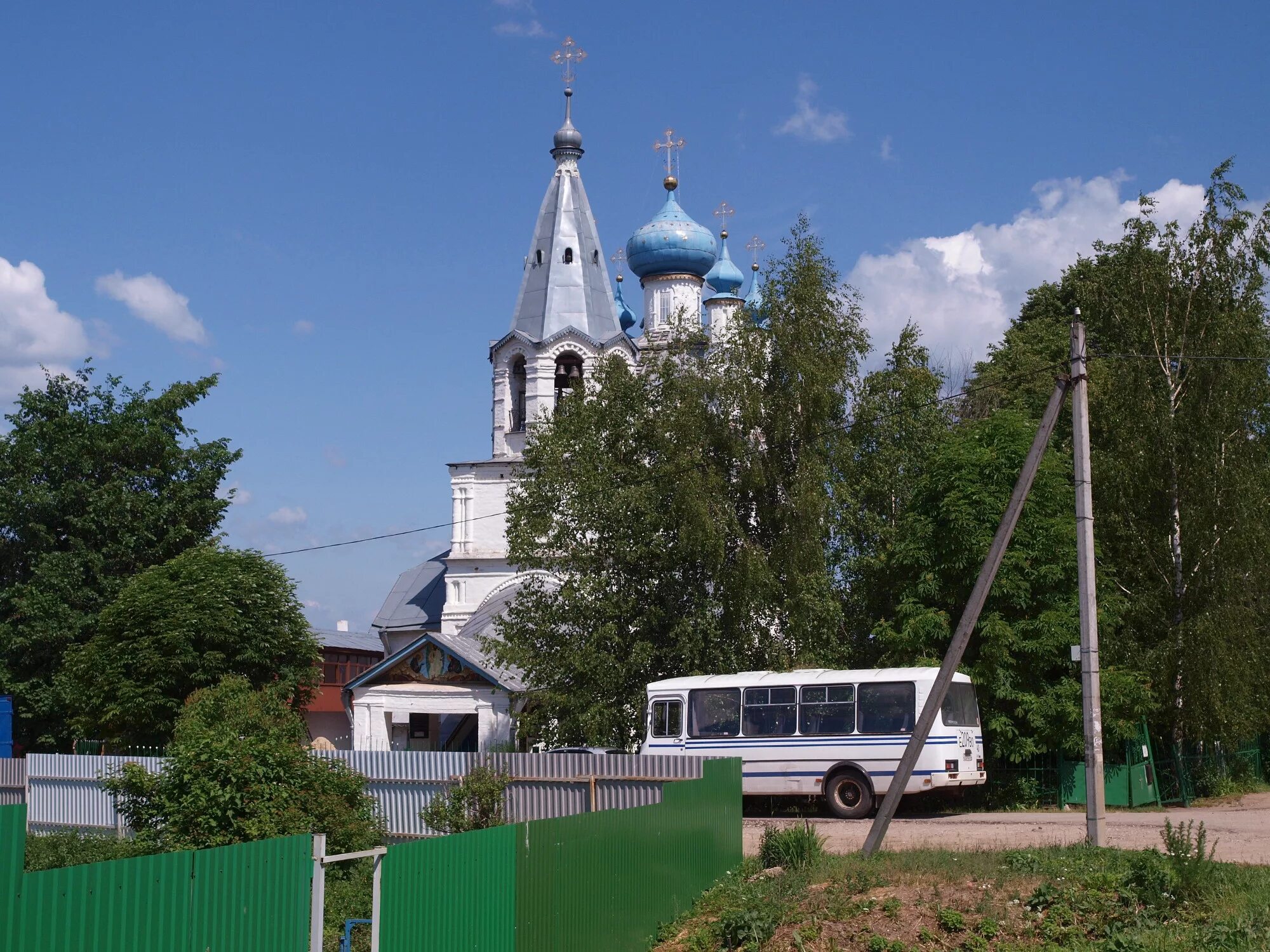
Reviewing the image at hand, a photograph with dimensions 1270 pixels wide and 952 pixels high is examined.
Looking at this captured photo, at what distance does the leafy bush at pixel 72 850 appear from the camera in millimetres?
17578

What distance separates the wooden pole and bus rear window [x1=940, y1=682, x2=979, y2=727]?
5.65 metres

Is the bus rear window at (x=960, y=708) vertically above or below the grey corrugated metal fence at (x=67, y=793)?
above

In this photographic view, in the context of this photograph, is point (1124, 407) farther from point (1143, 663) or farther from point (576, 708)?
point (576, 708)

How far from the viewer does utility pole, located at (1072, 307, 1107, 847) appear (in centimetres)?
1623

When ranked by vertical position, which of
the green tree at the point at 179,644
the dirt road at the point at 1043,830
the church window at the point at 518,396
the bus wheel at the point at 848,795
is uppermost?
the church window at the point at 518,396

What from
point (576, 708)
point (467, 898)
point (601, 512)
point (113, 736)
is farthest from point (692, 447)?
point (467, 898)

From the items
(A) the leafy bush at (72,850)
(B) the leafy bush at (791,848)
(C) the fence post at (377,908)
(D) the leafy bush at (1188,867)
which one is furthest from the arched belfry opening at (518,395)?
(C) the fence post at (377,908)

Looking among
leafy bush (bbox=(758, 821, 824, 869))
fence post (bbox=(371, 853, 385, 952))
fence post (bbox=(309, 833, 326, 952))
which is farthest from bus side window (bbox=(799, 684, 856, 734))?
fence post (bbox=(309, 833, 326, 952))

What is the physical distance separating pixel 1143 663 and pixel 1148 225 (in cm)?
902

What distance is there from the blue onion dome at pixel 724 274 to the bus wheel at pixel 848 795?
42.0m

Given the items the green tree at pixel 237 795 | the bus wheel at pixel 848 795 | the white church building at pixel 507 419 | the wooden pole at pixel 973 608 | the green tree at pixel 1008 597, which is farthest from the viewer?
the white church building at pixel 507 419

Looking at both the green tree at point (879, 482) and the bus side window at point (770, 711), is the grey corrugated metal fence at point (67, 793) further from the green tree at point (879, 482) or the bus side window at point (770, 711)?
the green tree at point (879, 482)

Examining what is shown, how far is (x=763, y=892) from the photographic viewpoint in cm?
1437

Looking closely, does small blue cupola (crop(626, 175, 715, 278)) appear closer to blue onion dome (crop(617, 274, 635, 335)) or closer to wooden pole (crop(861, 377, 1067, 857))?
blue onion dome (crop(617, 274, 635, 335))
